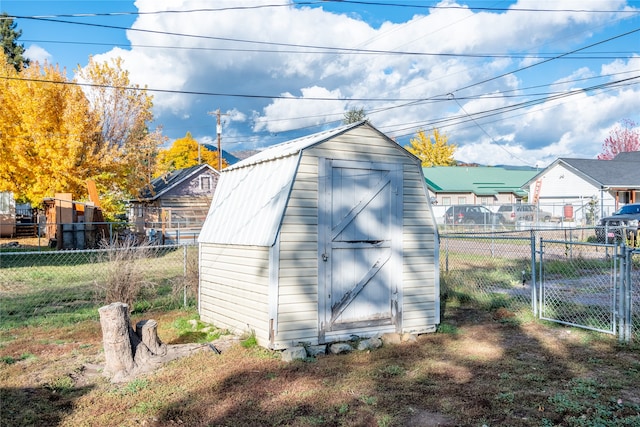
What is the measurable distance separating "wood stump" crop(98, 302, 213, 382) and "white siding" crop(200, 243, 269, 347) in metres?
1.32

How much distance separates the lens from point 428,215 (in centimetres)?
741

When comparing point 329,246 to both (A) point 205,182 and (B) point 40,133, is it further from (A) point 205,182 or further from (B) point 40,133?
(A) point 205,182

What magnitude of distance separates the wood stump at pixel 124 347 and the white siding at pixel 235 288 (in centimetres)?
132

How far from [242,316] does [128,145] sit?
21025mm

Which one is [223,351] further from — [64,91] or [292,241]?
[64,91]

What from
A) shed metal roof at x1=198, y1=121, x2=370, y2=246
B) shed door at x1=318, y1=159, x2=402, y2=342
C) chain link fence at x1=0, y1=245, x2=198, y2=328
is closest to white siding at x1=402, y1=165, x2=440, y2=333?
shed door at x1=318, y1=159, x2=402, y2=342

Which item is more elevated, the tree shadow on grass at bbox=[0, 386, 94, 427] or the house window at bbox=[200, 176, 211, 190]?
the house window at bbox=[200, 176, 211, 190]

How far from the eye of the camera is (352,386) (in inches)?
199

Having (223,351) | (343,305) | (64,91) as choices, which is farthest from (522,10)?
(64,91)

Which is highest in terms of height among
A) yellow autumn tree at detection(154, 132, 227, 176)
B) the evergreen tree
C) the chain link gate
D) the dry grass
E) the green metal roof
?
the evergreen tree

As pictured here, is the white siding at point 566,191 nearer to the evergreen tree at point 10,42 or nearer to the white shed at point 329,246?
the white shed at point 329,246

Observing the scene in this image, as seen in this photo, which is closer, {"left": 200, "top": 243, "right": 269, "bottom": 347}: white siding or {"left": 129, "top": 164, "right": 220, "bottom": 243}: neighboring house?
{"left": 200, "top": 243, "right": 269, "bottom": 347}: white siding

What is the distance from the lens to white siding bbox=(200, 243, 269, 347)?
253 inches

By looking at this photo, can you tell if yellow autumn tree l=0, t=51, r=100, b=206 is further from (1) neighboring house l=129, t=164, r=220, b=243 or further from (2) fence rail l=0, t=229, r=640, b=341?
(1) neighboring house l=129, t=164, r=220, b=243
